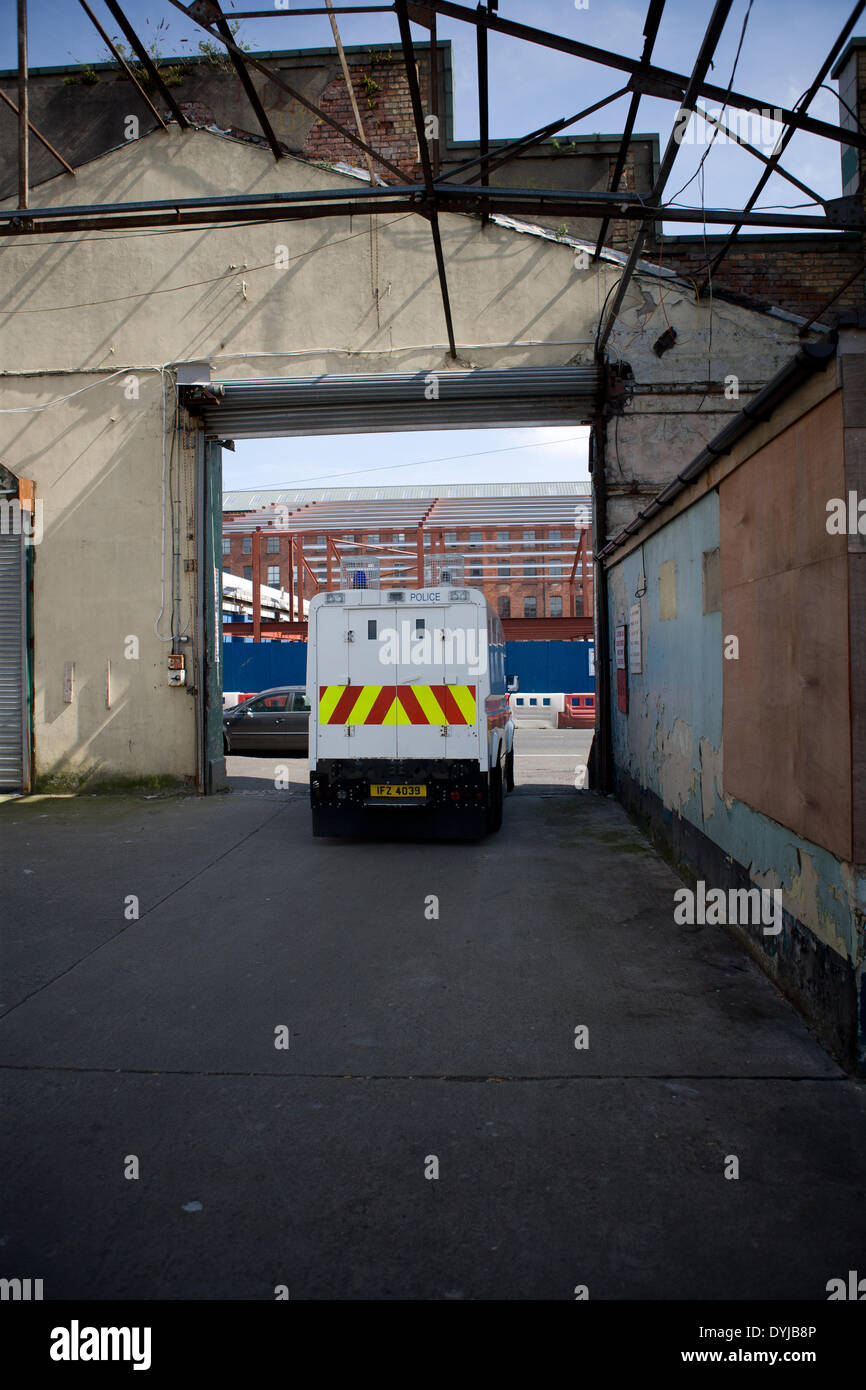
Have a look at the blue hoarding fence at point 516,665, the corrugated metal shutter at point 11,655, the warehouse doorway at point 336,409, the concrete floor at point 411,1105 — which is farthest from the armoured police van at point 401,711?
the blue hoarding fence at point 516,665

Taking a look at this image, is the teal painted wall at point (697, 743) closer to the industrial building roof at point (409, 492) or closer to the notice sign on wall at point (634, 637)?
the notice sign on wall at point (634, 637)

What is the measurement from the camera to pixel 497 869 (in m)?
8.80

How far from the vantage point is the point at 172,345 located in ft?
46.7

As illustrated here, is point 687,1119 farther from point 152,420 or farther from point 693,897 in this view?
point 152,420

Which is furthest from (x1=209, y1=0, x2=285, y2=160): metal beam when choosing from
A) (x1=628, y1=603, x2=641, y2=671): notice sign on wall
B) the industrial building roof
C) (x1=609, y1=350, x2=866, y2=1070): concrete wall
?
the industrial building roof

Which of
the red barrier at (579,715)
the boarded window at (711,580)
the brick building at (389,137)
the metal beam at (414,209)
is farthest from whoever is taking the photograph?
the red barrier at (579,715)

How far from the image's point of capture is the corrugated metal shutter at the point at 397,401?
533 inches

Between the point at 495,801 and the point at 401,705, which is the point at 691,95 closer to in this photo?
the point at 401,705

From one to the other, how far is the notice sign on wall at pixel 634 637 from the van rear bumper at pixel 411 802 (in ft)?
8.46
